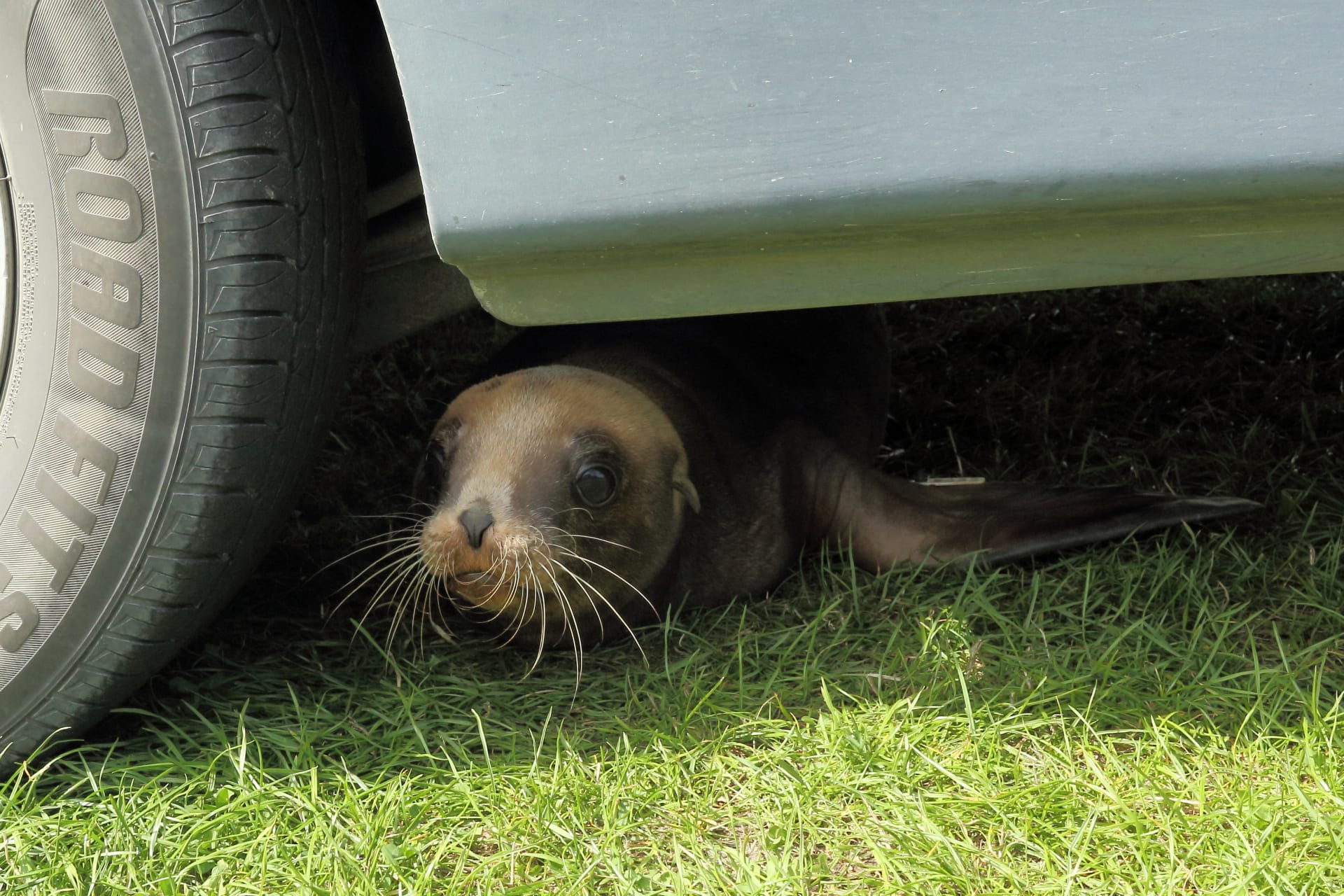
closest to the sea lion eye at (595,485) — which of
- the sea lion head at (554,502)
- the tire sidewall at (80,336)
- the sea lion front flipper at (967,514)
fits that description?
the sea lion head at (554,502)

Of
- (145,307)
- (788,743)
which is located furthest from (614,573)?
(145,307)

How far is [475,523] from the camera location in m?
2.48

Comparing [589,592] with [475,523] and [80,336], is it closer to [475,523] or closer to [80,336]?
[475,523]

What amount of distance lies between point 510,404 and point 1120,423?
1.95 metres

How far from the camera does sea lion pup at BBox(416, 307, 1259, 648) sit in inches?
102

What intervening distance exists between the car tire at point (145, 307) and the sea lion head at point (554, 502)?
0.49 meters

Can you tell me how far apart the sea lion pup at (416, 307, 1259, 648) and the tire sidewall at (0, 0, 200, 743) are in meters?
0.64

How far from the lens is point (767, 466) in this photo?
10.8 ft

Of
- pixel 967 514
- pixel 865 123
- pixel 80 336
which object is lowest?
pixel 967 514

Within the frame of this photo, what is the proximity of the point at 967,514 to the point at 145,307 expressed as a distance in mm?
1884

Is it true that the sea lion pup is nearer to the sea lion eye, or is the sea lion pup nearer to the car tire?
the sea lion eye

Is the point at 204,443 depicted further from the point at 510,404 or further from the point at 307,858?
the point at 510,404

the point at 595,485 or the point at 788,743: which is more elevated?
the point at 595,485

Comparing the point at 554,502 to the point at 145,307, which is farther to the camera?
the point at 554,502
